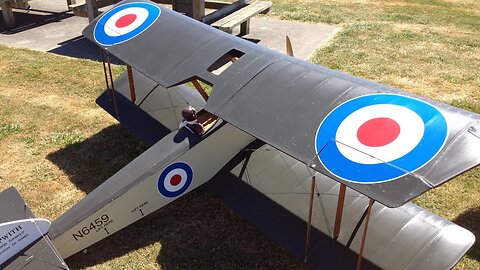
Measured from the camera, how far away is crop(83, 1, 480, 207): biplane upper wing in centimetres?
415

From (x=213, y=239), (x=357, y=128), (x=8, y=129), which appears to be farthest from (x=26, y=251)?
(x=8, y=129)

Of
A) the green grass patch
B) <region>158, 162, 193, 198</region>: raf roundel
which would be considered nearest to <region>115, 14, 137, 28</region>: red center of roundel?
<region>158, 162, 193, 198</region>: raf roundel

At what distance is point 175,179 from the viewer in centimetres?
647

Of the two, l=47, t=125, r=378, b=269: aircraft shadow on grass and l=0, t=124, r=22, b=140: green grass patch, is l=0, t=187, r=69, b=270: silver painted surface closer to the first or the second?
l=47, t=125, r=378, b=269: aircraft shadow on grass

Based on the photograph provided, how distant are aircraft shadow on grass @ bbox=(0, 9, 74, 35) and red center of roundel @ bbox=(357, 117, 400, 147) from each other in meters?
16.2

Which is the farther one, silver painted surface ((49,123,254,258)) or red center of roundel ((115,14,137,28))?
red center of roundel ((115,14,137,28))

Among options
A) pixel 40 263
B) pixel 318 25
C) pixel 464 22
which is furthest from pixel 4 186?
pixel 464 22

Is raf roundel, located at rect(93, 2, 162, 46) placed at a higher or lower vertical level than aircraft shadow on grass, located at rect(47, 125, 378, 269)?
higher

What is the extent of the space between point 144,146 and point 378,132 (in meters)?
5.80

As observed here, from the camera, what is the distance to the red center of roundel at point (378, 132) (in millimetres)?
→ 4543

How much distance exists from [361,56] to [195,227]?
9425 millimetres

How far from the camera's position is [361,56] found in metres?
14.0

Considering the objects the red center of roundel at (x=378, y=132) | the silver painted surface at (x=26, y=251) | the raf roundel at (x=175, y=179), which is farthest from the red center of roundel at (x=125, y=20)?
the red center of roundel at (x=378, y=132)

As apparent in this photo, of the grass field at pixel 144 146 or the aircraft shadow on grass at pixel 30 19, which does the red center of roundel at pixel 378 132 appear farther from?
the aircraft shadow on grass at pixel 30 19
